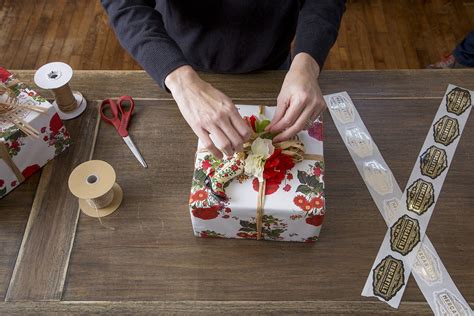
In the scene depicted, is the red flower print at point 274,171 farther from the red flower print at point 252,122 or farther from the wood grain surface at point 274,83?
the wood grain surface at point 274,83

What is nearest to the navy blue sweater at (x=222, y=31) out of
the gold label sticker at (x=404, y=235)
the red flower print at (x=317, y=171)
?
the red flower print at (x=317, y=171)

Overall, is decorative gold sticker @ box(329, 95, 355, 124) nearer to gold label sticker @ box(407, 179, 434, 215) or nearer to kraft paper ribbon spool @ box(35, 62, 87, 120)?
gold label sticker @ box(407, 179, 434, 215)

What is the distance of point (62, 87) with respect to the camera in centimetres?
92

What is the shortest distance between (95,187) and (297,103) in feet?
1.31

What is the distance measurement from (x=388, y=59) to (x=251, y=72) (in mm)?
1366

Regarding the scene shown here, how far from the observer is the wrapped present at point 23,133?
0.83 metres

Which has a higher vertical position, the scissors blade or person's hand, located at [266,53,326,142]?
person's hand, located at [266,53,326,142]

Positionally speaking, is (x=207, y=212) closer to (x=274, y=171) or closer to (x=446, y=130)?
(x=274, y=171)

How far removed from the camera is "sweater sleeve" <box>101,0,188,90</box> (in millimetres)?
834

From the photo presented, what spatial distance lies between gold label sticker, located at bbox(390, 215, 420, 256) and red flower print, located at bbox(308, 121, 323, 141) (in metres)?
0.22

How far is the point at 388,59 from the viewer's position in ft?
7.18

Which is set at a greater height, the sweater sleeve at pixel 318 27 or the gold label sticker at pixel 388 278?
the sweater sleeve at pixel 318 27

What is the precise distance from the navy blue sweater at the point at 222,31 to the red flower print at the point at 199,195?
0.23 metres

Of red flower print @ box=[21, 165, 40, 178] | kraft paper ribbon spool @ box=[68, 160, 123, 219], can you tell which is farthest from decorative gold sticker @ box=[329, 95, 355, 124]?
red flower print @ box=[21, 165, 40, 178]
